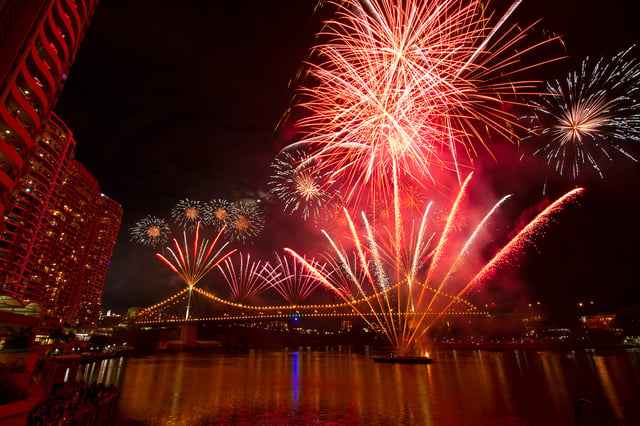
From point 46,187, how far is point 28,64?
5443cm

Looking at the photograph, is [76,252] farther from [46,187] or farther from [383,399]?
[383,399]

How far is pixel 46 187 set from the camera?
5762cm

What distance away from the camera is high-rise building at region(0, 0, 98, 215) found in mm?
11320

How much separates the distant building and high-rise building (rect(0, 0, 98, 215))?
34 millimetres

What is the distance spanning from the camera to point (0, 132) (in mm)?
13898

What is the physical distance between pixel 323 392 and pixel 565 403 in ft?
50.1

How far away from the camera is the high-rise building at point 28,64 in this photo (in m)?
11.3

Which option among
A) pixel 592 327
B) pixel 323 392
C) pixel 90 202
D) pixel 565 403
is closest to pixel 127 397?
pixel 323 392

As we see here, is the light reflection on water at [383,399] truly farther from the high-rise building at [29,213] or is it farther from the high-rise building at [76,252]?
the high-rise building at [76,252]

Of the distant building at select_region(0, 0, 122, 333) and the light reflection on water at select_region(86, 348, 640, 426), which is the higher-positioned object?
the distant building at select_region(0, 0, 122, 333)

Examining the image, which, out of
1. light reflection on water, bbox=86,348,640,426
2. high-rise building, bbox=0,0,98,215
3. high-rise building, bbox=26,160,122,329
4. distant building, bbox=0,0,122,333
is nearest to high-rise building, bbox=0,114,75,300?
distant building, bbox=0,0,122,333

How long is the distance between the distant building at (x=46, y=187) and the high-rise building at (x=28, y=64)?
34 mm

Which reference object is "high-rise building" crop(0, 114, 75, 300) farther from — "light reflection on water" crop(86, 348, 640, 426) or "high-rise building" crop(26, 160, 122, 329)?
"light reflection on water" crop(86, 348, 640, 426)

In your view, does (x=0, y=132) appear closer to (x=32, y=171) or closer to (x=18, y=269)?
(x=32, y=171)
